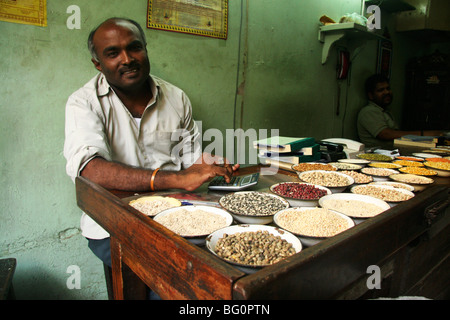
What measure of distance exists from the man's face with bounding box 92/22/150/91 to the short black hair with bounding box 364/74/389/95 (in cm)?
354

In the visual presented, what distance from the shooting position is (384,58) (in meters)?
4.76

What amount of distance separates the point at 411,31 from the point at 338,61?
6.65 feet

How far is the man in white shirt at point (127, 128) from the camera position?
142cm

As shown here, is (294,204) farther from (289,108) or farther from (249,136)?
(289,108)

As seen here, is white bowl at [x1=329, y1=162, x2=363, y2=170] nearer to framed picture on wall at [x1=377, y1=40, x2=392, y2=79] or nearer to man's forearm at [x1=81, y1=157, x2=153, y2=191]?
man's forearm at [x1=81, y1=157, x2=153, y2=191]

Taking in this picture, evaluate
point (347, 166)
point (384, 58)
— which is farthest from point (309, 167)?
point (384, 58)

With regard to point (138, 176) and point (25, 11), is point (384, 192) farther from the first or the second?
point (25, 11)

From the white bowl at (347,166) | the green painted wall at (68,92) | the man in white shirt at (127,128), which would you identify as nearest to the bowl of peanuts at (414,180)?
the white bowl at (347,166)

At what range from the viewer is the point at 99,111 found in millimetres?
1699

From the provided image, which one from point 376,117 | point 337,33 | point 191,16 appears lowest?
point 376,117

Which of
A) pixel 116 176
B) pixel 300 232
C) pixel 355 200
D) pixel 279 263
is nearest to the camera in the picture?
pixel 279 263

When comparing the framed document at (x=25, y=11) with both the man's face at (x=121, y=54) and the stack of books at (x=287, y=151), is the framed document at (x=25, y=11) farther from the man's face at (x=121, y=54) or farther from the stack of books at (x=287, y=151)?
the stack of books at (x=287, y=151)

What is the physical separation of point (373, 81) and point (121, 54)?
3.69 m

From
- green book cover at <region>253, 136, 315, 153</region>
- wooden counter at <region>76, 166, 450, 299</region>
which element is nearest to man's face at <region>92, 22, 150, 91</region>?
wooden counter at <region>76, 166, 450, 299</region>
